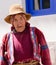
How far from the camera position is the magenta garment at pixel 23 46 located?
2457 mm

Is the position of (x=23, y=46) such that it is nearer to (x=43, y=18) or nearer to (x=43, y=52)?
(x=43, y=52)

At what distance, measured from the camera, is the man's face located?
2.49 m

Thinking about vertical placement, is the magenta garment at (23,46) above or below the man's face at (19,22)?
below

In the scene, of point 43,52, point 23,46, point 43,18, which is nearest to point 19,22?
point 23,46

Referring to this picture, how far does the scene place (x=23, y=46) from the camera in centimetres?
247

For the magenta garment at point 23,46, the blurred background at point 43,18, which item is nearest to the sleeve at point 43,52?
the magenta garment at point 23,46

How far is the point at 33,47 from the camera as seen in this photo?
248 cm

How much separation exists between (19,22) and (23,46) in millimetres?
222

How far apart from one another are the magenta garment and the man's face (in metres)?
0.05

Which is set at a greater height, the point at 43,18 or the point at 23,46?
the point at 43,18

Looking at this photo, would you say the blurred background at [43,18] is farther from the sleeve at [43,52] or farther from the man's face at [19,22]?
the man's face at [19,22]

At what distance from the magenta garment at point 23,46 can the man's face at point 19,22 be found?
0.05 metres

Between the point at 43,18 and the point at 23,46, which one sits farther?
the point at 43,18

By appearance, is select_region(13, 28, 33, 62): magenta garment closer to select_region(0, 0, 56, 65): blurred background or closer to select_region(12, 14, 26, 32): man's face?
select_region(12, 14, 26, 32): man's face
